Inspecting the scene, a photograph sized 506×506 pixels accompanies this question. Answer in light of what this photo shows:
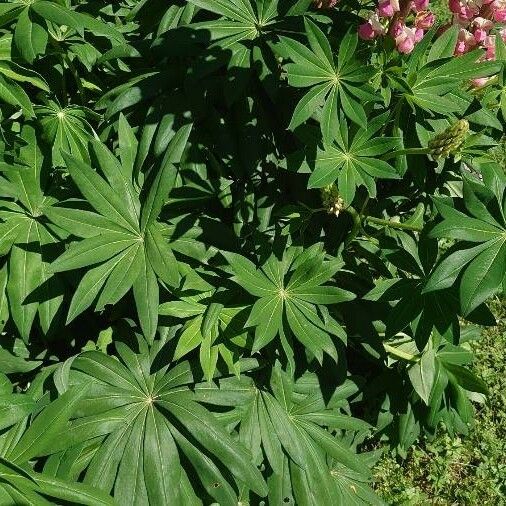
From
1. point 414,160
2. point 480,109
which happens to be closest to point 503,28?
point 480,109

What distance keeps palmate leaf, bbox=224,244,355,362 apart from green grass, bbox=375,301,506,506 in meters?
1.64

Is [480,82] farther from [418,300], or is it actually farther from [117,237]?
[117,237]

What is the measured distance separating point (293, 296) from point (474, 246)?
56 centimetres

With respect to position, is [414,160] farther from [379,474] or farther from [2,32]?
[379,474]

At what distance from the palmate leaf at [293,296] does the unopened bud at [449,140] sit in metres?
0.45

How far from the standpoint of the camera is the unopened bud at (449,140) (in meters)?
1.59

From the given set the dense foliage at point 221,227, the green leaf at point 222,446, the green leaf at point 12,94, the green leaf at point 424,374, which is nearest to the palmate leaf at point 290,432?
the dense foliage at point 221,227

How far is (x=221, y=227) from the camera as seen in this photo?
6.85 ft

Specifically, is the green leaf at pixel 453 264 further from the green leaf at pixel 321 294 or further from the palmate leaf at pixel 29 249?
the palmate leaf at pixel 29 249

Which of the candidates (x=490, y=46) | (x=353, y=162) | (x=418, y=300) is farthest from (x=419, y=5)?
(x=418, y=300)

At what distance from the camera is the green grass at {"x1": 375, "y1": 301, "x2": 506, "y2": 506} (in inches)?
127

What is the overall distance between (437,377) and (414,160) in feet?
2.77

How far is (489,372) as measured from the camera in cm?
368

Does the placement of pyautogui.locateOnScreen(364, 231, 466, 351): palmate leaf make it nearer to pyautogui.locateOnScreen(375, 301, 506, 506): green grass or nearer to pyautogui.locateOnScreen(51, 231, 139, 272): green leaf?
pyautogui.locateOnScreen(51, 231, 139, 272): green leaf
